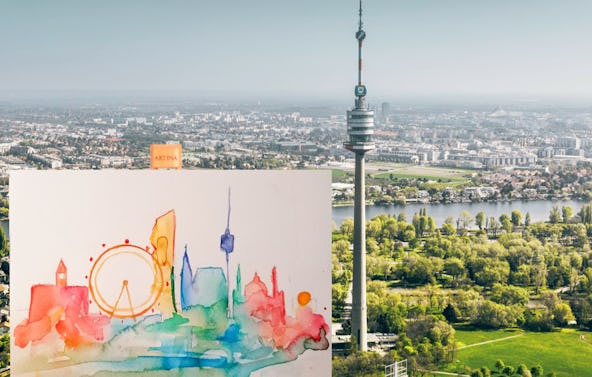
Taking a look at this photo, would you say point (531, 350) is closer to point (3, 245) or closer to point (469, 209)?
point (3, 245)

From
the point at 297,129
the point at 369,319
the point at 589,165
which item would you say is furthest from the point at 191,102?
the point at 369,319

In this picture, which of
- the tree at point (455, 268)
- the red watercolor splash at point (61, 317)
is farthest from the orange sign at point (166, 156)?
the tree at point (455, 268)

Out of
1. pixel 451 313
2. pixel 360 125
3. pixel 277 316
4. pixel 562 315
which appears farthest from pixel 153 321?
pixel 562 315

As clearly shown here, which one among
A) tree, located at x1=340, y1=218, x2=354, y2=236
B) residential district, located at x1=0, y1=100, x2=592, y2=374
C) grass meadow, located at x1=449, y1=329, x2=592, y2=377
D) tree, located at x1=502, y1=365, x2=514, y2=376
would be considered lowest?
grass meadow, located at x1=449, y1=329, x2=592, y2=377

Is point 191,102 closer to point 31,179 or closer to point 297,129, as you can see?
point 297,129

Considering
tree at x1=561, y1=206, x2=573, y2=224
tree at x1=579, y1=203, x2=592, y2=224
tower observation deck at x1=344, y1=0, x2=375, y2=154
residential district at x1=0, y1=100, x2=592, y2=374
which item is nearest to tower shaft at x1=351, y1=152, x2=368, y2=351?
tower observation deck at x1=344, y1=0, x2=375, y2=154

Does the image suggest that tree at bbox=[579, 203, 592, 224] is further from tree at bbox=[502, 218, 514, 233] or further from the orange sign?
the orange sign
